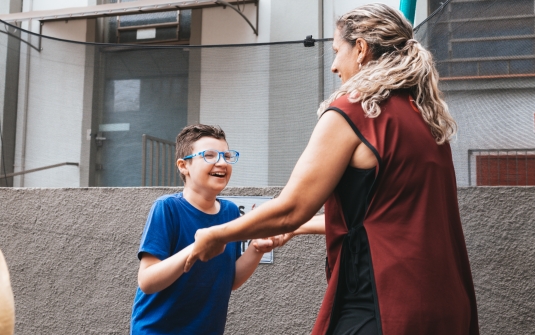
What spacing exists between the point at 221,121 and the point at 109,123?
93 cm

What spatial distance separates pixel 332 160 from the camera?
1926 millimetres

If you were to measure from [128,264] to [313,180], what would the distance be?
302cm

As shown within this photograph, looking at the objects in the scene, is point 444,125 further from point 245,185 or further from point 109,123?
point 109,123

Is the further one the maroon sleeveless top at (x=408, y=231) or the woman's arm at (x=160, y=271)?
the woman's arm at (x=160, y=271)

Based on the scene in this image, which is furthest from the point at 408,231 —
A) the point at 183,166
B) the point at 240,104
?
the point at 240,104

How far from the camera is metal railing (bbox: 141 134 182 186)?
481 centimetres

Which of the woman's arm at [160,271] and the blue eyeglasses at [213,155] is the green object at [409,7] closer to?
the blue eyeglasses at [213,155]

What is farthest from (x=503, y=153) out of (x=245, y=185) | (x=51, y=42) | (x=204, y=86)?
(x=51, y=42)

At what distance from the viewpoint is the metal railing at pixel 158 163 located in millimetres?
4812

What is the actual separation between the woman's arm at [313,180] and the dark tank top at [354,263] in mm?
63

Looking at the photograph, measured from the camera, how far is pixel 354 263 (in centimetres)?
194

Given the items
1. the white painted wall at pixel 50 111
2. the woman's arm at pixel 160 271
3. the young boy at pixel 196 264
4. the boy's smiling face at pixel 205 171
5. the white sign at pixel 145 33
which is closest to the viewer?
the woman's arm at pixel 160 271

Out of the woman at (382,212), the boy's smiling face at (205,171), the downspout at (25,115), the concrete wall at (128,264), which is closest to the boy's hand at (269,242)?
the boy's smiling face at (205,171)

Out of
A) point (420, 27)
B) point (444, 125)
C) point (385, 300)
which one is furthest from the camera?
point (420, 27)
